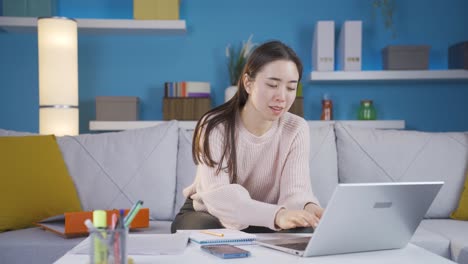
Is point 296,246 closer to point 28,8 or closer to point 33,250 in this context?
point 33,250

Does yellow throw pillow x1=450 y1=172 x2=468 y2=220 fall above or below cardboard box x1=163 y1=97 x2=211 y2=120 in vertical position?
below

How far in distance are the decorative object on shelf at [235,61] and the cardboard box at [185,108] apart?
157mm

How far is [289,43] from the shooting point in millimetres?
3719

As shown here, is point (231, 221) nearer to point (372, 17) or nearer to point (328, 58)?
point (328, 58)

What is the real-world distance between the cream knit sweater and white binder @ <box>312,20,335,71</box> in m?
1.62

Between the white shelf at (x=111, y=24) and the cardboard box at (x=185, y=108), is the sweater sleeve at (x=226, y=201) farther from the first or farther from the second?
the white shelf at (x=111, y=24)

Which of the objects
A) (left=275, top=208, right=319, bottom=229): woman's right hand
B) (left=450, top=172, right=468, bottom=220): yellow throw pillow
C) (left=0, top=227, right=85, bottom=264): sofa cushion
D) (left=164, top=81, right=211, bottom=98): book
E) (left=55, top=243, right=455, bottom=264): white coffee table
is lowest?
(left=0, top=227, right=85, bottom=264): sofa cushion

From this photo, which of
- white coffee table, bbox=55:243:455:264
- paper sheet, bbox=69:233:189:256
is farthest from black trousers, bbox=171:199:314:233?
white coffee table, bbox=55:243:455:264

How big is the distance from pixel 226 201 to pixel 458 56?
8.29 feet

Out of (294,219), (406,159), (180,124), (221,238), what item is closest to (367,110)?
(406,159)

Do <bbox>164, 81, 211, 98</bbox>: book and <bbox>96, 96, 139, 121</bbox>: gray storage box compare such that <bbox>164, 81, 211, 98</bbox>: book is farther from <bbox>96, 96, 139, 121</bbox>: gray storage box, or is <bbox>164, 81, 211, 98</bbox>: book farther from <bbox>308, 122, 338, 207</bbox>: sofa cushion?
<bbox>308, 122, 338, 207</bbox>: sofa cushion

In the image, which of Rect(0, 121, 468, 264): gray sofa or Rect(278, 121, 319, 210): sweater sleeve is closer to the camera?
Rect(278, 121, 319, 210): sweater sleeve

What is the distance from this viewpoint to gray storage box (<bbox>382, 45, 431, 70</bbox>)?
11.4ft

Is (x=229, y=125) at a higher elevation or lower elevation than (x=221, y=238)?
higher
